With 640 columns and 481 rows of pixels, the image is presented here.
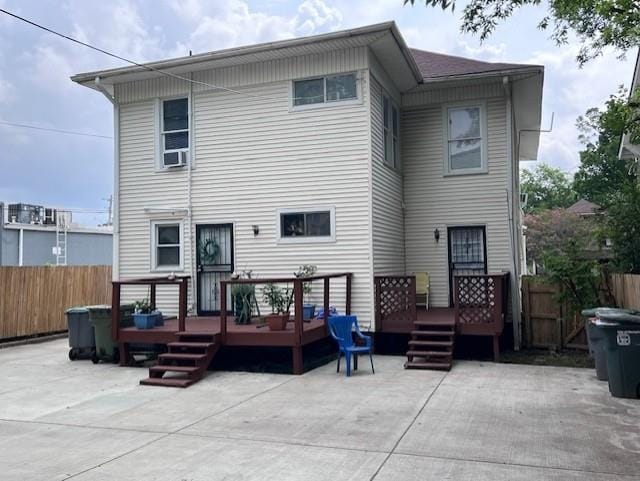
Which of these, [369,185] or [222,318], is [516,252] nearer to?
[369,185]

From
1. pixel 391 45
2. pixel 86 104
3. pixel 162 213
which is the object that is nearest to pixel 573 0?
pixel 391 45

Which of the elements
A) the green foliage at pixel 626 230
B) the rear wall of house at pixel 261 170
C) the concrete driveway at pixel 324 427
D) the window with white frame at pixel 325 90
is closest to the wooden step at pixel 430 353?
the concrete driveway at pixel 324 427

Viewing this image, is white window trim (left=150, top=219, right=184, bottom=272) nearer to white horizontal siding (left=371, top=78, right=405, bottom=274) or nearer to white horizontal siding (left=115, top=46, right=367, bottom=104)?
white horizontal siding (left=115, top=46, right=367, bottom=104)

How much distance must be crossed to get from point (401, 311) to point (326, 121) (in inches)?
150

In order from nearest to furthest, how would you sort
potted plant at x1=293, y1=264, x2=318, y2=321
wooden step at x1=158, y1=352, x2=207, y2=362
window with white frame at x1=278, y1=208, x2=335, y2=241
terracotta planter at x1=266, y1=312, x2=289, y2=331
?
wooden step at x1=158, y1=352, x2=207, y2=362 → terracotta planter at x1=266, y1=312, x2=289, y2=331 → potted plant at x1=293, y1=264, x2=318, y2=321 → window with white frame at x1=278, y1=208, x2=335, y2=241

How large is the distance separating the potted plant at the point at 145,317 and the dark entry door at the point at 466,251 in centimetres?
608

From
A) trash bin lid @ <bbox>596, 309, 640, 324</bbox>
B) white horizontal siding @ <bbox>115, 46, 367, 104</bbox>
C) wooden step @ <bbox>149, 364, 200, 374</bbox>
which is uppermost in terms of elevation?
white horizontal siding @ <bbox>115, 46, 367, 104</bbox>

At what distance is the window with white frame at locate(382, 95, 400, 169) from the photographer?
36.3 feet

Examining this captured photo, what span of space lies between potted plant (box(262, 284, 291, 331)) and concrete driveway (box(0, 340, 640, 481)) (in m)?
0.82

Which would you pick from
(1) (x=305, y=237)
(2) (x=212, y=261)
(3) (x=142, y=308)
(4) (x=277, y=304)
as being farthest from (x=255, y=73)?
(3) (x=142, y=308)

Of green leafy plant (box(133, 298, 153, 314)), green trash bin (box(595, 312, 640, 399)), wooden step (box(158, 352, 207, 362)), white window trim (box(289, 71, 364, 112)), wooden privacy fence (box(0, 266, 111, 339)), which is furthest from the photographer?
wooden privacy fence (box(0, 266, 111, 339))

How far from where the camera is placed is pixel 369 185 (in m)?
9.91

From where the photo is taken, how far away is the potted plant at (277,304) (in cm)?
853

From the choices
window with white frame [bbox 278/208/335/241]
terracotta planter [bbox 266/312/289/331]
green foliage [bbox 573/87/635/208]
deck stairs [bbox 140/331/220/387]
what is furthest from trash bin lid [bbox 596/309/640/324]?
green foliage [bbox 573/87/635/208]
